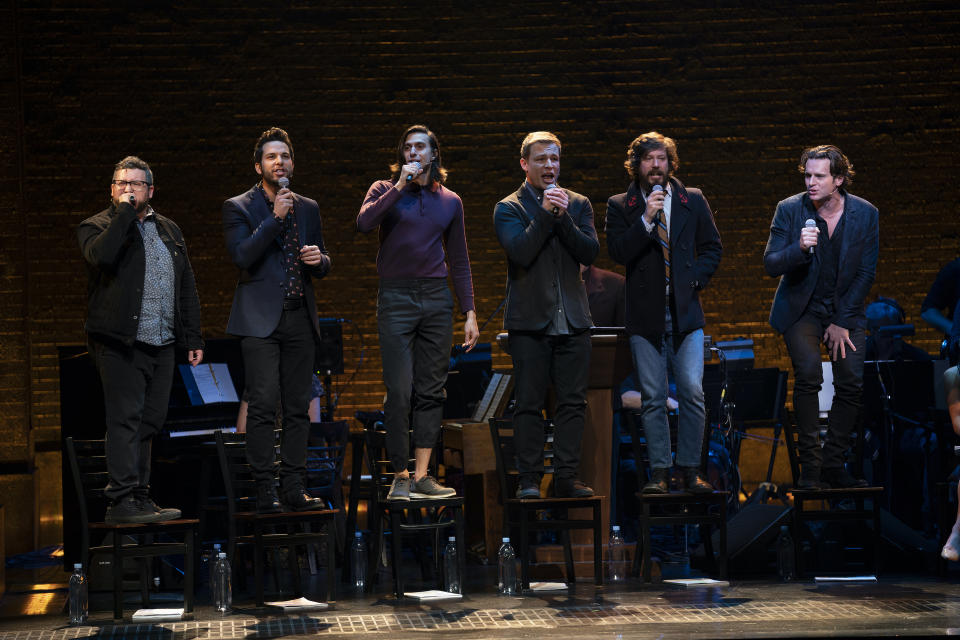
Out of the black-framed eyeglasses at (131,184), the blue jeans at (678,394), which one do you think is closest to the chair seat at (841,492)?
the blue jeans at (678,394)

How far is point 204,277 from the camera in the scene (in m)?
9.01

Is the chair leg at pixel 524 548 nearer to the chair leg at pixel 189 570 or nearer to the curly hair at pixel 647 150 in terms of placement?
the chair leg at pixel 189 570

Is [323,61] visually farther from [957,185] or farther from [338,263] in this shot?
[957,185]

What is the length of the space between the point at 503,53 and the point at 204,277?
3005 millimetres

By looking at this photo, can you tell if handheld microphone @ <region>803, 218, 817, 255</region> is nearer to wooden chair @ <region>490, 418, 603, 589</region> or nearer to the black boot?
the black boot

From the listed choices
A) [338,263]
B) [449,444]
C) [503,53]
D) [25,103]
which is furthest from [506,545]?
[25,103]

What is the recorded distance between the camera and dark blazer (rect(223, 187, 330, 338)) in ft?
16.6

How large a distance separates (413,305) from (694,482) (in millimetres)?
1579

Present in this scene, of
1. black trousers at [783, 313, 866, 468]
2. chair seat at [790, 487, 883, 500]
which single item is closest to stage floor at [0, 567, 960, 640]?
chair seat at [790, 487, 883, 500]

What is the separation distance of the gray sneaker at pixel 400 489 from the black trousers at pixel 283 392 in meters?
0.43

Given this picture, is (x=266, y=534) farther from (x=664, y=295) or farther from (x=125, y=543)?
(x=664, y=295)

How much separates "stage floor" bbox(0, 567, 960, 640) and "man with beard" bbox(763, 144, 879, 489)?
0.68m

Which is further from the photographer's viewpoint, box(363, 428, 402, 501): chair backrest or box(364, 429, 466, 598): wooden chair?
box(363, 428, 402, 501): chair backrest

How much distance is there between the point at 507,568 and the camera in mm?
5219
